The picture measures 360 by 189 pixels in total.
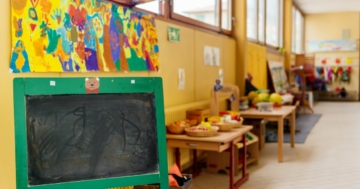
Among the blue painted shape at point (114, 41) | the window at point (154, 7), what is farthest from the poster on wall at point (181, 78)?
the blue painted shape at point (114, 41)

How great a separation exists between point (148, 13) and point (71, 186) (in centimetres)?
224

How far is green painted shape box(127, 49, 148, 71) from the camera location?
3285mm

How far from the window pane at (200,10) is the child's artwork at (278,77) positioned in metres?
3.08

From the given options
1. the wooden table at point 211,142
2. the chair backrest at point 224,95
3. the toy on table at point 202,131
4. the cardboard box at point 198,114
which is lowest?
the wooden table at point 211,142

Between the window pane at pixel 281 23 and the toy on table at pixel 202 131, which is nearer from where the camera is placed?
the toy on table at pixel 202 131

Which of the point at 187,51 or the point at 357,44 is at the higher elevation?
the point at 357,44

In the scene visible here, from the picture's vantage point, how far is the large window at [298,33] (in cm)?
1269

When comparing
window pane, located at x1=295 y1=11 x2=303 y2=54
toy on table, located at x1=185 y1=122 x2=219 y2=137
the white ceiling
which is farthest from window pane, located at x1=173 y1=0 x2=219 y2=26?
window pane, located at x1=295 y1=11 x2=303 y2=54

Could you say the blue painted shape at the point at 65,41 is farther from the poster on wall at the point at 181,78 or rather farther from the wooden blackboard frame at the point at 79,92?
the poster on wall at the point at 181,78

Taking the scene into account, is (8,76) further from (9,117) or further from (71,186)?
(71,186)

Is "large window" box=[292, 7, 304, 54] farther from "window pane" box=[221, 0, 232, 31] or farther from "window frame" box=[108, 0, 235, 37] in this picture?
"window frame" box=[108, 0, 235, 37]

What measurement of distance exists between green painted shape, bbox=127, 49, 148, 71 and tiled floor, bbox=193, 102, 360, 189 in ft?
4.28

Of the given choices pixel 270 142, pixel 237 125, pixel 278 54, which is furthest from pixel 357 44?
pixel 237 125

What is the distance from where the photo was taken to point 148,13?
12.0ft
